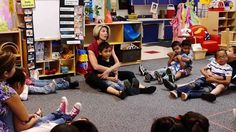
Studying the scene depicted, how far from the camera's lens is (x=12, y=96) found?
1894 mm

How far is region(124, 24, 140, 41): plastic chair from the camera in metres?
5.34

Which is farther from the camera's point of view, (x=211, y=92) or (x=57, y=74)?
(x=57, y=74)

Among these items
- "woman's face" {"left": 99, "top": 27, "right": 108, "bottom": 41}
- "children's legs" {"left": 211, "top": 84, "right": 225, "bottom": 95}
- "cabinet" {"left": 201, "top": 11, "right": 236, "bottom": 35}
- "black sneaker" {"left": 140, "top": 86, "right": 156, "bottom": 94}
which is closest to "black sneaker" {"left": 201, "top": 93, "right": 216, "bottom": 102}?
"children's legs" {"left": 211, "top": 84, "right": 225, "bottom": 95}

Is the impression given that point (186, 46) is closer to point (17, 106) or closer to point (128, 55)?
point (128, 55)

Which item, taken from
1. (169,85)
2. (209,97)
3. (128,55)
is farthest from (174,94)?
(128,55)

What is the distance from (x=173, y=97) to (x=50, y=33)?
2018 millimetres

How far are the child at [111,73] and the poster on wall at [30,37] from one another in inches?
40.8

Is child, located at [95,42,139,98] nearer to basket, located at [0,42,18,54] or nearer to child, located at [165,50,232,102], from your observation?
child, located at [165,50,232,102]

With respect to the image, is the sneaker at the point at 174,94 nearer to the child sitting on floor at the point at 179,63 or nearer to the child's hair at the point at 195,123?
the child sitting on floor at the point at 179,63

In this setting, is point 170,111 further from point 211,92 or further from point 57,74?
point 57,74

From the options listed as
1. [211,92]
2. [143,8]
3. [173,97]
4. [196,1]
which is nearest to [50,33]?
[173,97]

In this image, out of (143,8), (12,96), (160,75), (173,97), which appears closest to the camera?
(12,96)

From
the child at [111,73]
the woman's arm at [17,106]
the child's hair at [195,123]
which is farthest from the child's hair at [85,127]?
the child at [111,73]

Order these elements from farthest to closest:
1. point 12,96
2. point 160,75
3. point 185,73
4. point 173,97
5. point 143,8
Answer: point 143,8 < point 185,73 < point 160,75 < point 173,97 < point 12,96
